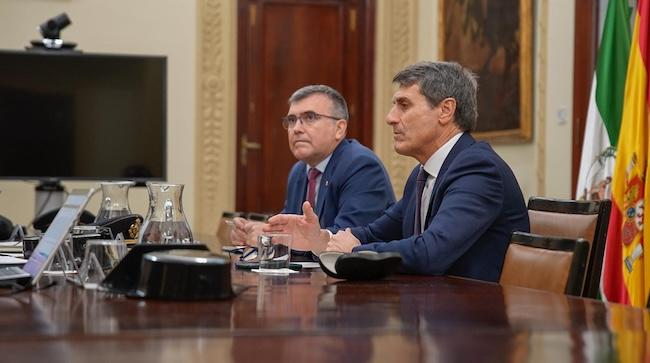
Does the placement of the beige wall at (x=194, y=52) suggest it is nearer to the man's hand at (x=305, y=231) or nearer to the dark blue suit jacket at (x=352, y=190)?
the dark blue suit jacket at (x=352, y=190)

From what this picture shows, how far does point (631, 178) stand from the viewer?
17.7 feet

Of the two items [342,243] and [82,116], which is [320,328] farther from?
[82,116]

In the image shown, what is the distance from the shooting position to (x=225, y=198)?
→ 30.6 feet

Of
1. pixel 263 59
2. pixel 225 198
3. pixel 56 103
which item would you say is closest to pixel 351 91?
pixel 263 59

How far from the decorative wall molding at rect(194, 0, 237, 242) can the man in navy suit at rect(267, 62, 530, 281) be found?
5.53 m

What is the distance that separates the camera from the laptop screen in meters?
2.13

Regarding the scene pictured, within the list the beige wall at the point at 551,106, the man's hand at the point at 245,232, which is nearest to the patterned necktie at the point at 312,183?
the man's hand at the point at 245,232

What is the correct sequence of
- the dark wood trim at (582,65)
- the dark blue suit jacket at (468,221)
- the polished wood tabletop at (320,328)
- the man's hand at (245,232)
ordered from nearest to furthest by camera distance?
1. the polished wood tabletop at (320,328)
2. the dark blue suit jacket at (468,221)
3. the man's hand at (245,232)
4. the dark wood trim at (582,65)

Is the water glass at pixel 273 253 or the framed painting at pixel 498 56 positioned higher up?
the framed painting at pixel 498 56

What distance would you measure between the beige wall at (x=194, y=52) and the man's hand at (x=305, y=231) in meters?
5.41

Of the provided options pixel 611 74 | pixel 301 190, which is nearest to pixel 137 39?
pixel 611 74

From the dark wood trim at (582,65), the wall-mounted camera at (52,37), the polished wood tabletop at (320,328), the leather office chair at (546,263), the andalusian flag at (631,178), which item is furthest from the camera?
the wall-mounted camera at (52,37)

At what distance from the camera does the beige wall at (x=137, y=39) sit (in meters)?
8.82

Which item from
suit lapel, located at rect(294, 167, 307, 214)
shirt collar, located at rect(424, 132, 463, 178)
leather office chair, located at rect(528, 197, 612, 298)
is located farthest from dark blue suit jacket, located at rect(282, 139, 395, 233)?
leather office chair, located at rect(528, 197, 612, 298)
